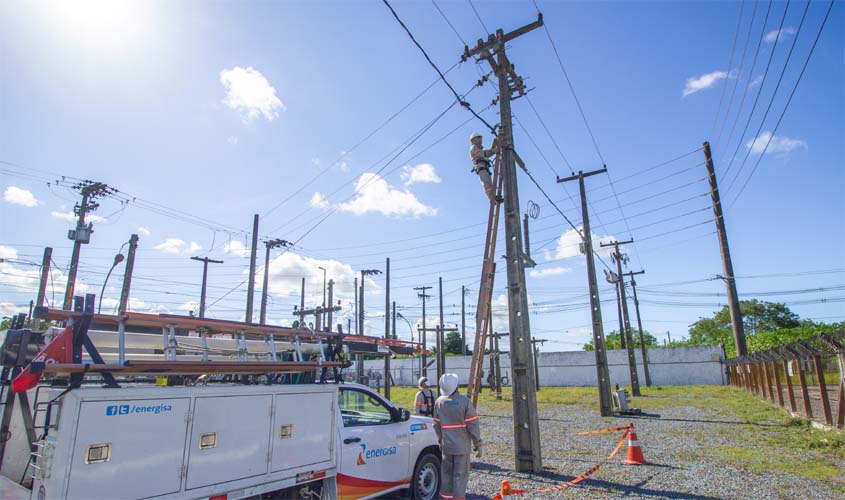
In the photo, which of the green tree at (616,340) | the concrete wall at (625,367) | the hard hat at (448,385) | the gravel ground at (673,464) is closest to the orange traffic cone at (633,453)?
the gravel ground at (673,464)

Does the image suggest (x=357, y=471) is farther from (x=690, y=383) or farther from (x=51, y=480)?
(x=690, y=383)

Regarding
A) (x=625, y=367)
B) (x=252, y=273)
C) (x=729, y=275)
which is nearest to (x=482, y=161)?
(x=252, y=273)

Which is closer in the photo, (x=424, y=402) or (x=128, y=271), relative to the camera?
(x=424, y=402)

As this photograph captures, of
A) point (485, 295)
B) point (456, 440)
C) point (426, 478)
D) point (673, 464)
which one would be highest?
point (485, 295)

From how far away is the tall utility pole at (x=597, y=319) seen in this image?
58.4ft

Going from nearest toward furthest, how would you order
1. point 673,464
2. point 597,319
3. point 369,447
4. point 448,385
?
1. point 369,447
2. point 448,385
3. point 673,464
4. point 597,319

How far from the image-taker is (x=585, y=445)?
11656 millimetres

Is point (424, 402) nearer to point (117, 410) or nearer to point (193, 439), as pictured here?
point (193, 439)

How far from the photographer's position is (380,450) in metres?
6.32

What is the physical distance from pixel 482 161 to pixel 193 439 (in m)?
8.49

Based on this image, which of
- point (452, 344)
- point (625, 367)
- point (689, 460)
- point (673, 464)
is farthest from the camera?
point (452, 344)

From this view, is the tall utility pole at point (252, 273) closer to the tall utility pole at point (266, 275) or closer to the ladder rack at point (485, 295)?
the tall utility pole at point (266, 275)

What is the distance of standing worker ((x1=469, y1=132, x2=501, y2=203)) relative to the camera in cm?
1079

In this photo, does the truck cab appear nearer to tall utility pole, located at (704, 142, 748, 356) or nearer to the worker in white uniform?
the worker in white uniform
